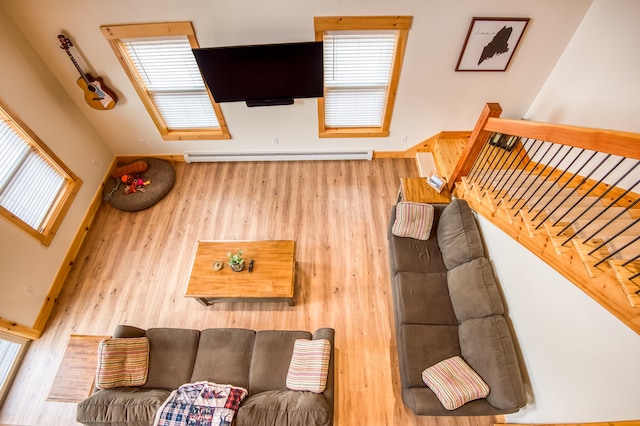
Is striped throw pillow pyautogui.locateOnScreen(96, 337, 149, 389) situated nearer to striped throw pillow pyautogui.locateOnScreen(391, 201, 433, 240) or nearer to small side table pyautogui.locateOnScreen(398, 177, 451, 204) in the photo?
striped throw pillow pyautogui.locateOnScreen(391, 201, 433, 240)

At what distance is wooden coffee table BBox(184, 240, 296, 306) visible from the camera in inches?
121

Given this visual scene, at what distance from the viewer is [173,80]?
12.2ft

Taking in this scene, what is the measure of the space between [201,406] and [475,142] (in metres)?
3.47

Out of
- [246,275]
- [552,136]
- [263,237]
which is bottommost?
[246,275]

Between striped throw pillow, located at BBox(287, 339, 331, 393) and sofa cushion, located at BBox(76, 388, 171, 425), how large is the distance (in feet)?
3.51

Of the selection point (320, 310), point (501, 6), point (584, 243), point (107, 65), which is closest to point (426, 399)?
point (320, 310)

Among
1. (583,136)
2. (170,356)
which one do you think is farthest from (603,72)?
(170,356)

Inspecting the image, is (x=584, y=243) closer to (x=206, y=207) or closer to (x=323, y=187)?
(x=323, y=187)

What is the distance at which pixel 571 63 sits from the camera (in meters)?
3.36

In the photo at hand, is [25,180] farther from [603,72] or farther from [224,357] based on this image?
[603,72]

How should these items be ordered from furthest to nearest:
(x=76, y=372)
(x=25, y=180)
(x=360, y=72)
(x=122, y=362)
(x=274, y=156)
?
(x=274, y=156)
(x=360, y=72)
(x=25, y=180)
(x=76, y=372)
(x=122, y=362)

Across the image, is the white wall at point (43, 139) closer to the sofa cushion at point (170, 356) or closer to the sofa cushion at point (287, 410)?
the sofa cushion at point (170, 356)

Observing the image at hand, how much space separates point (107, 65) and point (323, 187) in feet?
9.86

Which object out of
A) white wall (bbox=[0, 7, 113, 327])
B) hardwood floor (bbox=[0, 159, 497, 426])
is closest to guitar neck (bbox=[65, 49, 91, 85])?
white wall (bbox=[0, 7, 113, 327])
